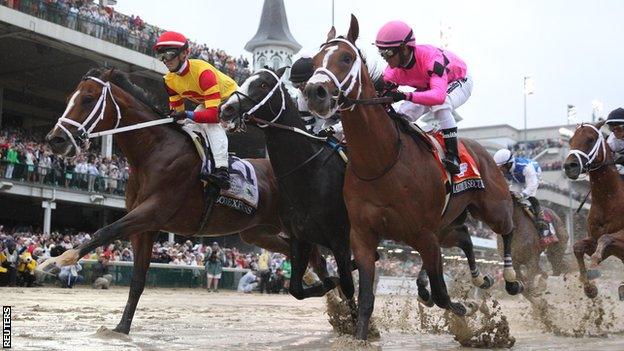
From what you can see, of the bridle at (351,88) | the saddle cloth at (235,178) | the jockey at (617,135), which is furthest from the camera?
the jockey at (617,135)

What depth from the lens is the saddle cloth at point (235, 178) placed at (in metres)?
7.73

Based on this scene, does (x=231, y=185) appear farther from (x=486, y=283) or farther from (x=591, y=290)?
(x=591, y=290)

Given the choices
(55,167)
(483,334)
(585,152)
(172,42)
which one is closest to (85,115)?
(172,42)

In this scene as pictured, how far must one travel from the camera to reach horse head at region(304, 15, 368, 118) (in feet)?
18.1

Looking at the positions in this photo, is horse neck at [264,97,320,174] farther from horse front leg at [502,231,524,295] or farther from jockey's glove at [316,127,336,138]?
horse front leg at [502,231,524,295]

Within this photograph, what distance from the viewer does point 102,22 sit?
26.5m

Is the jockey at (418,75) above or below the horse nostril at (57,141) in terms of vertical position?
above

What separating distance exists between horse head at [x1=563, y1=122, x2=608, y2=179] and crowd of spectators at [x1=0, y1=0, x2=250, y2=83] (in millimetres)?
19406

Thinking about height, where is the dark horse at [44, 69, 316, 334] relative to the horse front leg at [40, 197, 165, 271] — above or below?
above

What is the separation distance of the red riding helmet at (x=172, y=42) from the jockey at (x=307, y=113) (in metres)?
1.23

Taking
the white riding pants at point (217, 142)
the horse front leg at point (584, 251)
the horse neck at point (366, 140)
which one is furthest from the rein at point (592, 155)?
the white riding pants at point (217, 142)

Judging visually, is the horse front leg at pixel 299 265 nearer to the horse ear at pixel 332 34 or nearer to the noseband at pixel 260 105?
the noseband at pixel 260 105

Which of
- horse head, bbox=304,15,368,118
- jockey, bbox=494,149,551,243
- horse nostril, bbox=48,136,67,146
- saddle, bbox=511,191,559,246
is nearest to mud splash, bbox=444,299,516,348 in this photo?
horse head, bbox=304,15,368,118

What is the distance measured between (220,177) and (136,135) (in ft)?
3.06
